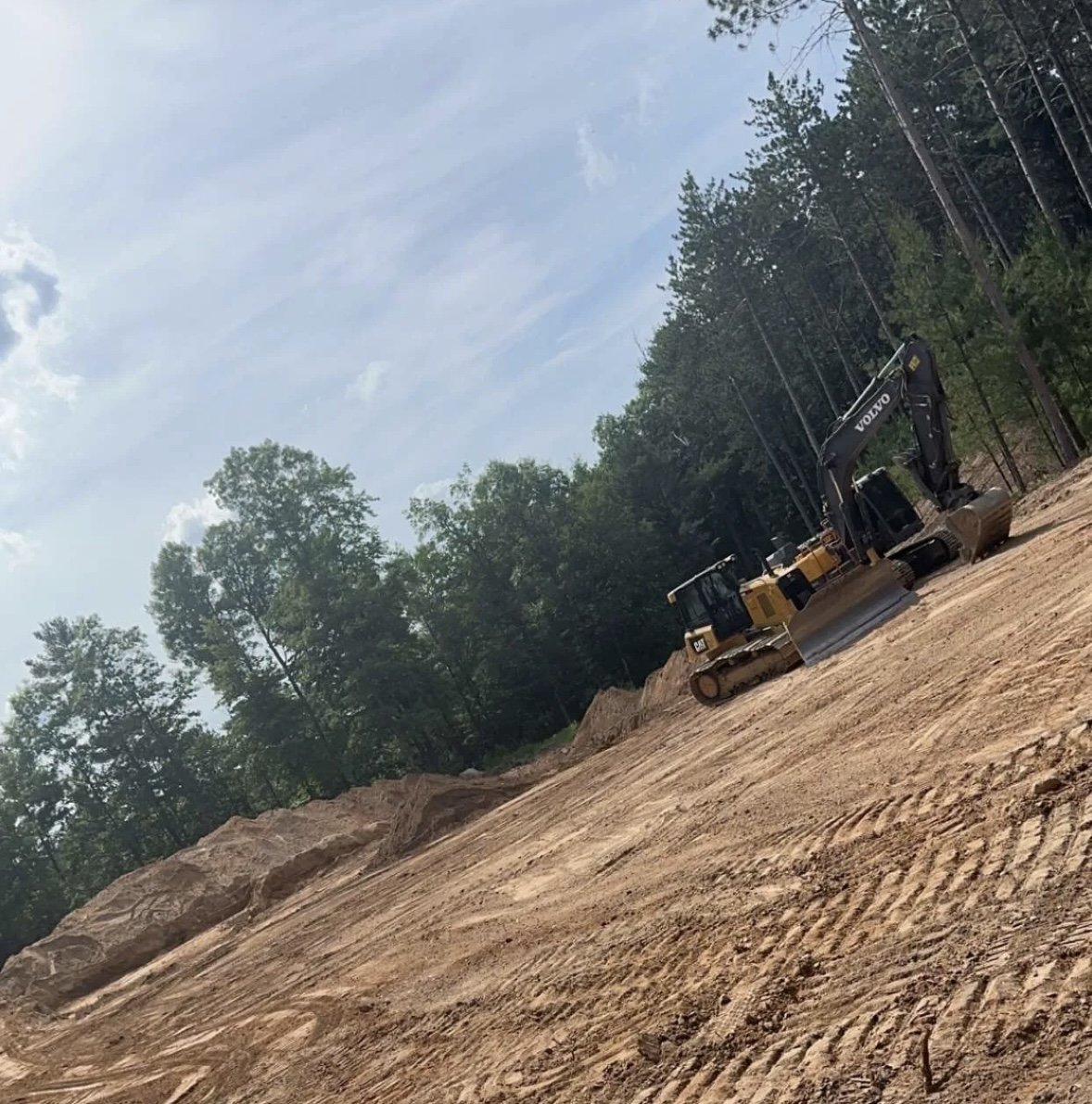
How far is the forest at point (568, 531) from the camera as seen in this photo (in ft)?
116

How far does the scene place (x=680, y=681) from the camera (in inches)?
983

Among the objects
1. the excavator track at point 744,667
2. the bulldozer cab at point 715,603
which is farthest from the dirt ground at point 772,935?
the bulldozer cab at point 715,603

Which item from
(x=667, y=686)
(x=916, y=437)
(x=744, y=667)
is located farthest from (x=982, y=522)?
(x=667, y=686)

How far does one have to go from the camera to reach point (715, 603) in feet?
66.4

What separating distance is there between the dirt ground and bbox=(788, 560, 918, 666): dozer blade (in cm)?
66

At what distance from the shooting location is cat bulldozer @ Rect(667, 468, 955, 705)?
18000mm

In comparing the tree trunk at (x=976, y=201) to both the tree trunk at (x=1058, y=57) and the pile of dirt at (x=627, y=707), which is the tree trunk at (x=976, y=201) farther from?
the pile of dirt at (x=627, y=707)

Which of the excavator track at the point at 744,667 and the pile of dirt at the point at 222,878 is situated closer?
the excavator track at the point at 744,667

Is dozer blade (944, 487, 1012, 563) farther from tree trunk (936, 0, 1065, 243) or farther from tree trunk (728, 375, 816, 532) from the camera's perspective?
tree trunk (728, 375, 816, 532)

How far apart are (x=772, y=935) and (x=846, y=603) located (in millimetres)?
10362

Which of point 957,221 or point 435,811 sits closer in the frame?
point 435,811

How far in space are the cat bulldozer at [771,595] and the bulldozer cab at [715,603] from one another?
0.02 meters

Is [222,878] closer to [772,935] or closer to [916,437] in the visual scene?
[916,437]

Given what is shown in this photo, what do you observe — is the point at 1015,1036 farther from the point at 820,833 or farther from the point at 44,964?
the point at 44,964
